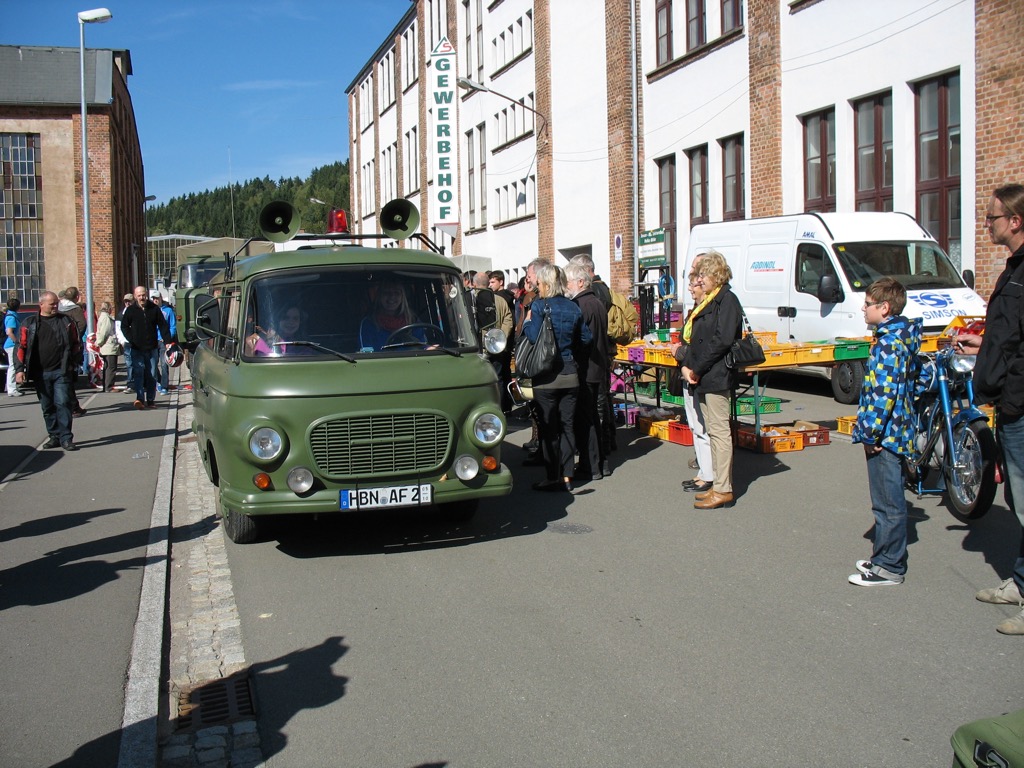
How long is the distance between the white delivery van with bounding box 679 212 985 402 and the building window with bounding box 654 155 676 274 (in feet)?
31.2

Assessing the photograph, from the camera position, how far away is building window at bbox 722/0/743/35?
22391mm

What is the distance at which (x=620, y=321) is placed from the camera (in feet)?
33.5

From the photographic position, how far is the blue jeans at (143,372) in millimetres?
17166

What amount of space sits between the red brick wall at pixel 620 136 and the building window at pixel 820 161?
662 centimetres

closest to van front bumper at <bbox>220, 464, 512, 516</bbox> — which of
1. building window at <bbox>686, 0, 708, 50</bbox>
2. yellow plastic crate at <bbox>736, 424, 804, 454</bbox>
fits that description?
yellow plastic crate at <bbox>736, 424, 804, 454</bbox>

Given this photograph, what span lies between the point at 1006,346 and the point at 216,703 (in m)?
4.16

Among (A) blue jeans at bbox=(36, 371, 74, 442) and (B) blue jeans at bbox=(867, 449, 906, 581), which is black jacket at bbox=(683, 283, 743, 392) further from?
(A) blue jeans at bbox=(36, 371, 74, 442)

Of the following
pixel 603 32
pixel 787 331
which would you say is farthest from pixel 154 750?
pixel 603 32

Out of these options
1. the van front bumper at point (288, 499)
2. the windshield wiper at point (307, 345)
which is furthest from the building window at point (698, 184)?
the van front bumper at point (288, 499)

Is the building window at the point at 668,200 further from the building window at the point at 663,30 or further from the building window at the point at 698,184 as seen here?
the building window at the point at 663,30

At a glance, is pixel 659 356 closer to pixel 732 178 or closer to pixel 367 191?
pixel 732 178

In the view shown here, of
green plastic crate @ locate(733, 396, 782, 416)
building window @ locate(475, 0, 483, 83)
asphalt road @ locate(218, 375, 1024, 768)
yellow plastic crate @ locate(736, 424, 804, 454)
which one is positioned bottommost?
asphalt road @ locate(218, 375, 1024, 768)

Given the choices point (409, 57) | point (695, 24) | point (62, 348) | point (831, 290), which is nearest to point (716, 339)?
point (831, 290)

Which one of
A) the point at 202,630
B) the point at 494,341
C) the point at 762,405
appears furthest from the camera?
the point at 762,405
